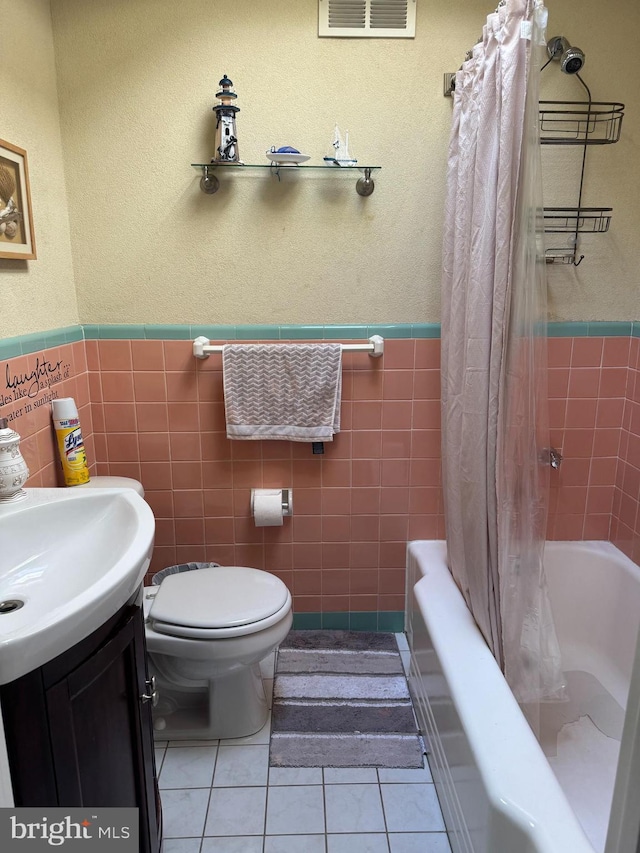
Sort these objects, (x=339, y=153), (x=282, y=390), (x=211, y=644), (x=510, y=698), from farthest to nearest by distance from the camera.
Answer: (x=282, y=390), (x=339, y=153), (x=211, y=644), (x=510, y=698)

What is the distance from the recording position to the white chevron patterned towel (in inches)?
76.8

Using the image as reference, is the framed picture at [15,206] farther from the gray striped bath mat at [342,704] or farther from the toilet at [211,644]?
the gray striped bath mat at [342,704]

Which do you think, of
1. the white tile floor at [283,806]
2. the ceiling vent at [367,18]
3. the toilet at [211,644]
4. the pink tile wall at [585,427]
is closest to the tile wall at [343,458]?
the pink tile wall at [585,427]

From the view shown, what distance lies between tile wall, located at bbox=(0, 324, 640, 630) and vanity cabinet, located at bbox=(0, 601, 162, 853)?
3.02 ft

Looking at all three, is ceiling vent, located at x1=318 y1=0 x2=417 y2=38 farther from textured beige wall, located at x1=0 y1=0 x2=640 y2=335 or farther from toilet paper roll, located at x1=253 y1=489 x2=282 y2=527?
toilet paper roll, located at x1=253 y1=489 x2=282 y2=527

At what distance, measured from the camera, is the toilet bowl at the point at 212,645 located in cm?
164

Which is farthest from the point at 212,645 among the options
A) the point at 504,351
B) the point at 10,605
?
the point at 504,351

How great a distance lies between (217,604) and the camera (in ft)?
5.62

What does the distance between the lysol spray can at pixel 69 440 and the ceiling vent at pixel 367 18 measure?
1400mm

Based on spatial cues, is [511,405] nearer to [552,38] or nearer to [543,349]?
[543,349]

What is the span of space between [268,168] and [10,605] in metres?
1.49

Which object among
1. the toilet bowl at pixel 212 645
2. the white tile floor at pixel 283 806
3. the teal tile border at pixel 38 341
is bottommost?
the white tile floor at pixel 283 806

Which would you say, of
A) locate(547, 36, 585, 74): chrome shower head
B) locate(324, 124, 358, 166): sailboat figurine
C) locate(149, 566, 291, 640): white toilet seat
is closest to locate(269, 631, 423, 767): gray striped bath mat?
locate(149, 566, 291, 640): white toilet seat

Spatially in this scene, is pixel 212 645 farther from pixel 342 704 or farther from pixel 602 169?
pixel 602 169
